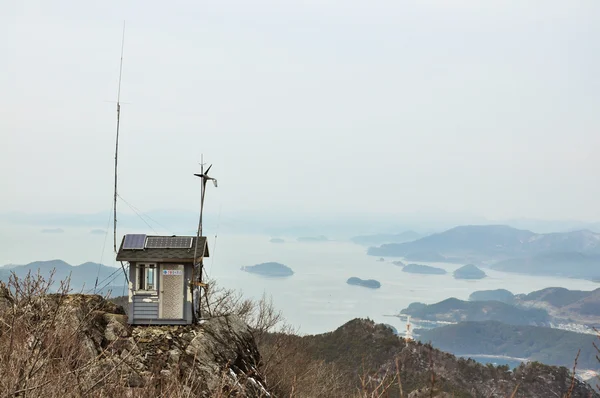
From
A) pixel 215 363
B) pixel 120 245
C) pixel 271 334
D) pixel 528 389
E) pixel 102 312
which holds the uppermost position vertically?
pixel 120 245

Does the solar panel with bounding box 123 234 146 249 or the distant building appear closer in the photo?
the distant building

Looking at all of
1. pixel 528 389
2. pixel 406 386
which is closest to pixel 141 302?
pixel 406 386

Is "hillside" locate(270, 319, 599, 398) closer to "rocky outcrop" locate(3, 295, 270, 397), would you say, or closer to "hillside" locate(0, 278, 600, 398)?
"hillside" locate(0, 278, 600, 398)

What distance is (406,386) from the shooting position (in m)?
67.1

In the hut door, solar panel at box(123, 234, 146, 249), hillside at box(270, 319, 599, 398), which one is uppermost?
solar panel at box(123, 234, 146, 249)

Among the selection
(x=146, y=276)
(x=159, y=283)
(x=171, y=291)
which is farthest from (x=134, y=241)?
(x=171, y=291)

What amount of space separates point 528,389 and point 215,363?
214 feet

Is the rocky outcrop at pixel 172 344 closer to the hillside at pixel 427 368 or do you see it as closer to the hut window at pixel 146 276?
the hut window at pixel 146 276

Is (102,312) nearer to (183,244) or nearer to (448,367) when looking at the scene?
(183,244)

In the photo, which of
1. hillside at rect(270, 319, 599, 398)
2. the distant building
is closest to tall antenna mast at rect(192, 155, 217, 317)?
the distant building

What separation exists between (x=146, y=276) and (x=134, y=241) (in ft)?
5.16

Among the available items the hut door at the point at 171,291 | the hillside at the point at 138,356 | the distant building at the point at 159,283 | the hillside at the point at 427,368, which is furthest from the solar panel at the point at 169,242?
the hillside at the point at 427,368

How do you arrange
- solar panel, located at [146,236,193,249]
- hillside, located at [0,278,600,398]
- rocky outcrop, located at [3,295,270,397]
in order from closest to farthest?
hillside, located at [0,278,600,398]
rocky outcrop, located at [3,295,270,397]
solar panel, located at [146,236,193,249]

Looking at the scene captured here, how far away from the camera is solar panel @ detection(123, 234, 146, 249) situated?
23.4 meters
